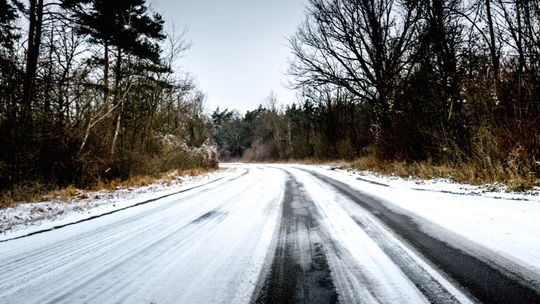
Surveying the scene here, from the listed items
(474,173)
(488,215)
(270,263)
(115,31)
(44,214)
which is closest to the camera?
(270,263)

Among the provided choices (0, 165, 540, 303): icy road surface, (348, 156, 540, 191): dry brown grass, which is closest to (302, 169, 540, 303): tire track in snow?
(0, 165, 540, 303): icy road surface

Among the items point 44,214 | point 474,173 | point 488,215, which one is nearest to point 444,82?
point 474,173

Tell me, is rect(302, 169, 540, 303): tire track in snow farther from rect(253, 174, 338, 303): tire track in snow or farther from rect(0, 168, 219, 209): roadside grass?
rect(0, 168, 219, 209): roadside grass

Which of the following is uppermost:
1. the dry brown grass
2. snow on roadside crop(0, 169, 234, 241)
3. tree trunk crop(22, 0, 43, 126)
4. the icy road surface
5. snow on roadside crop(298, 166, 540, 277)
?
tree trunk crop(22, 0, 43, 126)

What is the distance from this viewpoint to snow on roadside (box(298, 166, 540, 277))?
8.65 ft

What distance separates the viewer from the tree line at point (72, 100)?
25.5ft

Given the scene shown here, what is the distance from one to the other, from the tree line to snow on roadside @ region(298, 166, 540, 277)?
8620 millimetres

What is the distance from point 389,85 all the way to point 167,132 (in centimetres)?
1316

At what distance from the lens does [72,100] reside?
29.6 ft

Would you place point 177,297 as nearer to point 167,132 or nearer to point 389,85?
point 389,85

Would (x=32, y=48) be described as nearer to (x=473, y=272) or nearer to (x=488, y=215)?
(x=473, y=272)

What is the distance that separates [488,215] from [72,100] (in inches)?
410

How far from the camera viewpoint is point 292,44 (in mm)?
16688

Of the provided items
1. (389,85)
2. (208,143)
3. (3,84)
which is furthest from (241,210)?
(208,143)
